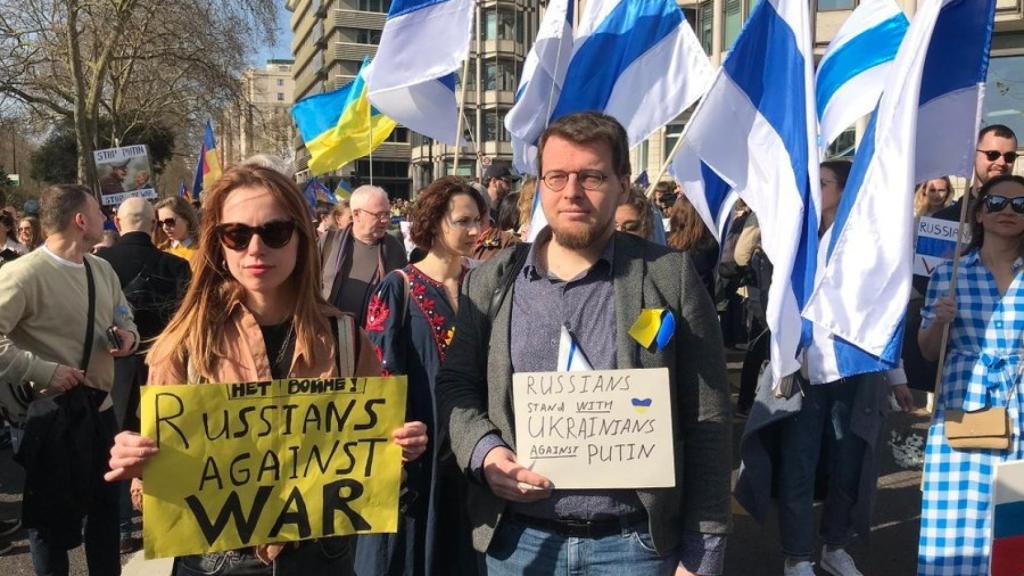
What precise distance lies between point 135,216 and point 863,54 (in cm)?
460

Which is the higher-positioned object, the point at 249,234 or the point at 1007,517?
the point at 249,234

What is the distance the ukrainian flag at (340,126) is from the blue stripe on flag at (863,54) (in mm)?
3935

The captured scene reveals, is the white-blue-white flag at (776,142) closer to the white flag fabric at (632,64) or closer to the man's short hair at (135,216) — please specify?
the white flag fabric at (632,64)

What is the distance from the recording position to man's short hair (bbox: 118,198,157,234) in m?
4.95

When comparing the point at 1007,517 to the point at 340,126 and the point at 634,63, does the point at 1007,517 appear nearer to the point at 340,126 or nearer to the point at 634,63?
the point at 634,63

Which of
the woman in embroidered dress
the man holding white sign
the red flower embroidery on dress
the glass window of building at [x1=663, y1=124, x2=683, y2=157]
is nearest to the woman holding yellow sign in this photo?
the man holding white sign

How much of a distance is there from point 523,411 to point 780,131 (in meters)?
2.15

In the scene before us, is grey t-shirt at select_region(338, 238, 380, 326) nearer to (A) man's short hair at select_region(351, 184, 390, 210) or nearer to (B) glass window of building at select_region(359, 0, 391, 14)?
(A) man's short hair at select_region(351, 184, 390, 210)

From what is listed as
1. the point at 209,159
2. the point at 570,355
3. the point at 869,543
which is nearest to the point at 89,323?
the point at 570,355

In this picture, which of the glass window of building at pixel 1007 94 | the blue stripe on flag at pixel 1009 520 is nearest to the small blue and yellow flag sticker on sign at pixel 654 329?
the blue stripe on flag at pixel 1009 520

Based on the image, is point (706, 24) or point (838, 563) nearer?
point (838, 563)

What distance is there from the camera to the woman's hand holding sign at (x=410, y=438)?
2131 mm

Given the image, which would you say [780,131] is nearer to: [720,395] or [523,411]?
[720,395]

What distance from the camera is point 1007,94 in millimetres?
19656
